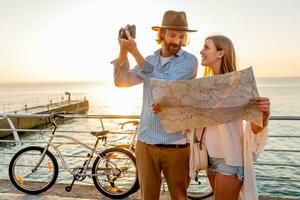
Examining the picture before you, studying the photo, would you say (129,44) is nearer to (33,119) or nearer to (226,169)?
(226,169)

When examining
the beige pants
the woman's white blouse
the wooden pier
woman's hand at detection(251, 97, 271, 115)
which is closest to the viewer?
woman's hand at detection(251, 97, 271, 115)

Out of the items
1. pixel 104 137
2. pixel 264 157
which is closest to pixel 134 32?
pixel 104 137

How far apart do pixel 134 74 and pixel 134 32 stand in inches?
13.7

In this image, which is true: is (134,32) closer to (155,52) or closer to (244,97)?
(155,52)

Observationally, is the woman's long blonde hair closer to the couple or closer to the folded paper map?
the couple

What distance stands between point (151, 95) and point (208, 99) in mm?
541

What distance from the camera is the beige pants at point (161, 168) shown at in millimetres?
2854

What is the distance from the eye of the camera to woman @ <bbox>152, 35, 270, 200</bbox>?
8.11 feet

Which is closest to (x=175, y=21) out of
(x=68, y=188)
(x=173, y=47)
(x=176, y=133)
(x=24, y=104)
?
(x=173, y=47)

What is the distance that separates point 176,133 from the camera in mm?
2830

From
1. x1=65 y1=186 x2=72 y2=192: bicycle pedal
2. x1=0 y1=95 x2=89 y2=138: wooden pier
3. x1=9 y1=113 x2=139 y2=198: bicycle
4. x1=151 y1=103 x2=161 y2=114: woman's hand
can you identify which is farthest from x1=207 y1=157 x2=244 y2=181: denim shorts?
x1=0 y1=95 x2=89 y2=138: wooden pier

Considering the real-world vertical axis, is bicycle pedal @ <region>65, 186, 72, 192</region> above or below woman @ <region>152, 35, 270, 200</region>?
below

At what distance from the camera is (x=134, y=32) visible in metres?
2.71

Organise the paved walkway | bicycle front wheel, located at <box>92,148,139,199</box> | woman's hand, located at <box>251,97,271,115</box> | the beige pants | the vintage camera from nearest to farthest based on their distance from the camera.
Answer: woman's hand, located at <box>251,97,271,115</box>
the vintage camera
the beige pants
the paved walkway
bicycle front wheel, located at <box>92,148,139,199</box>
